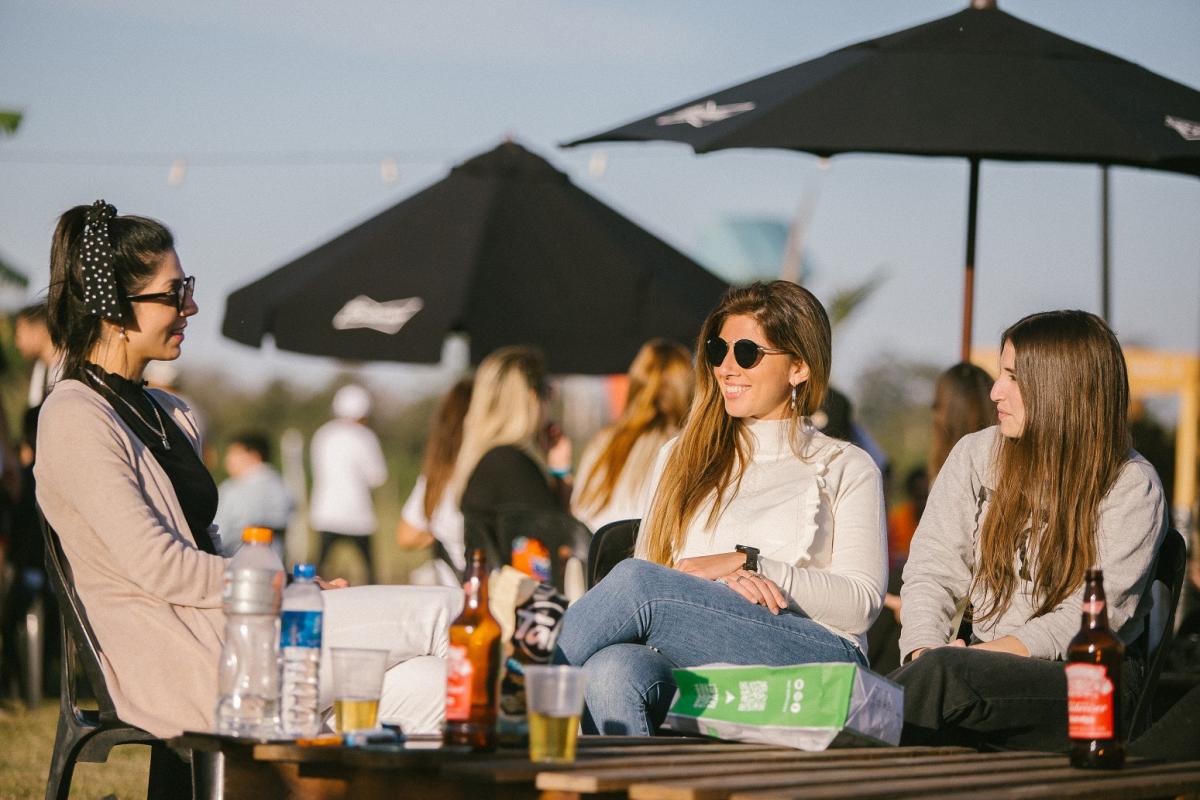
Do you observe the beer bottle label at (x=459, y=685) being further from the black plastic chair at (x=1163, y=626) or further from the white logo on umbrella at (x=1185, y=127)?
the white logo on umbrella at (x=1185, y=127)

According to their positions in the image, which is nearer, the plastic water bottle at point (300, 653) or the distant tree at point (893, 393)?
the plastic water bottle at point (300, 653)

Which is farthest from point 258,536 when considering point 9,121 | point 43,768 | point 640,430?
point 9,121

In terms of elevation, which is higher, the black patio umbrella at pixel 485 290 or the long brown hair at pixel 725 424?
the black patio umbrella at pixel 485 290

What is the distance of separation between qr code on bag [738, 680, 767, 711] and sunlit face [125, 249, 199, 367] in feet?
5.53

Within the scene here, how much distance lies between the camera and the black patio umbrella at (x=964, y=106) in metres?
5.22

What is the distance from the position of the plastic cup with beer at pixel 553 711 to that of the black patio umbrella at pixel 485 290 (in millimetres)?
5752

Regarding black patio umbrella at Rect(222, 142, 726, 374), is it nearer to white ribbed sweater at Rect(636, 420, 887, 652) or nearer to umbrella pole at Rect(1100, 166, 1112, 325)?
white ribbed sweater at Rect(636, 420, 887, 652)

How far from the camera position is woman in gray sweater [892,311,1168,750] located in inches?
155

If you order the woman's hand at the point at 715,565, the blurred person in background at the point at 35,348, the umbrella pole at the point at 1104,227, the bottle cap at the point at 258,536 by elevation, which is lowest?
the woman's hand at the point at 715,565

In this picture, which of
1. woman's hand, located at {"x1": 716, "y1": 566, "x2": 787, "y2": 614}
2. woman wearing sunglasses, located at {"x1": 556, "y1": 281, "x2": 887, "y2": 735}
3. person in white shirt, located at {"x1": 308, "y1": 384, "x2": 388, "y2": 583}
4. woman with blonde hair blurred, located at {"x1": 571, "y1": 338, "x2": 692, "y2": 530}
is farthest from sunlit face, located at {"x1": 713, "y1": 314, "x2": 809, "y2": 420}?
person in white shirt, located at {"x1": 308, "y1": 384, "x2": 388, "y2": 583}

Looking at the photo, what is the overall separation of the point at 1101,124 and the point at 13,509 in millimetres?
5645

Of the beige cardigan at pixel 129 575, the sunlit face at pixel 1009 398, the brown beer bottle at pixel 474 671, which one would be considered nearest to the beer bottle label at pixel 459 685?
the brown beer bottle at pixel 474 671

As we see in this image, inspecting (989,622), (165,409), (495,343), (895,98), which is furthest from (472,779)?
(495,343)

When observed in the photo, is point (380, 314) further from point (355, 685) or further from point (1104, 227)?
point (1104, 227)
